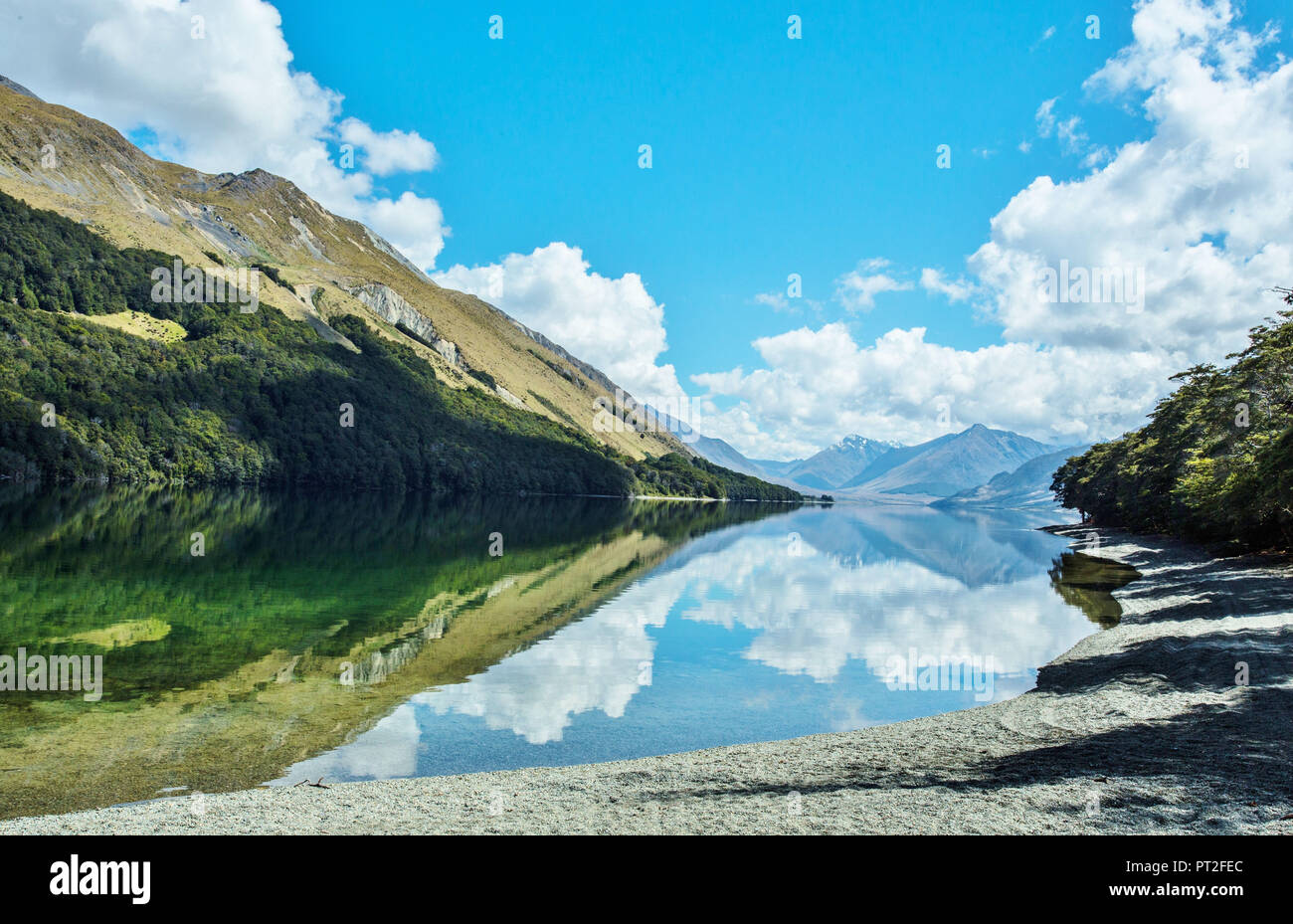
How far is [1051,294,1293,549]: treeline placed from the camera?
4075 centimetres

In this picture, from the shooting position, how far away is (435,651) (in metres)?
29.0

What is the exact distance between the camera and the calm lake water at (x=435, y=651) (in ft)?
58.1

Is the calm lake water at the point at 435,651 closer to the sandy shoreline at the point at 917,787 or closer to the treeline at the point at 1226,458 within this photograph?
the sandy shoreline at the point at 917,787

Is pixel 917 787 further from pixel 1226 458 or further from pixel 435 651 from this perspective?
pixel 1226 458

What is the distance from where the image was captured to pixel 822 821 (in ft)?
37.8

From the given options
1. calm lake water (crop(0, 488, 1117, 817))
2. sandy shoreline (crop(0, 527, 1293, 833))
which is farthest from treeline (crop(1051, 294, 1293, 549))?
sandy shoreline (crop(0, 527, 1293, 833))

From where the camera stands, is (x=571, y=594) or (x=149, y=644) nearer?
(x=149, y=644)

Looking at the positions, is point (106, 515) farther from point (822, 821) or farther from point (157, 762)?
point (822, 821)

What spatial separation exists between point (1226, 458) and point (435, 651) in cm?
5270

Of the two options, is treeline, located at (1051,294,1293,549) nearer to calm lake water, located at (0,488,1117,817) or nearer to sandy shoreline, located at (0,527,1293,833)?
calm lake water, located at (0,488,1117,817)

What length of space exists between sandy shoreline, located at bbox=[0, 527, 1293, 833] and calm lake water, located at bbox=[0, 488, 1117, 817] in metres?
2.43

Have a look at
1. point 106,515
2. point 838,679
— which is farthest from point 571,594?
point 106,515

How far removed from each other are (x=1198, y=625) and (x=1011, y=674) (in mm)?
9301
